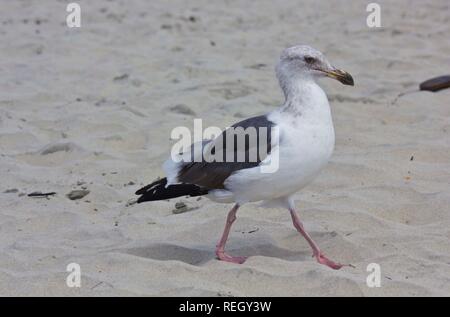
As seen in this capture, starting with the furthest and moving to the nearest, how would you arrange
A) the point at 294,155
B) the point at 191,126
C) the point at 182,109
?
the point at 182,109, the point at 191,126, the point at 294,155

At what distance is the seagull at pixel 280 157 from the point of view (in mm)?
3820

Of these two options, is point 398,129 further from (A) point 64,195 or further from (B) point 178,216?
(A) point 64,195

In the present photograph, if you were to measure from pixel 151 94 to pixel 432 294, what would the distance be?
387 centimetres

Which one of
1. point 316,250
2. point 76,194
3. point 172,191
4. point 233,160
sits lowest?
point 76,194

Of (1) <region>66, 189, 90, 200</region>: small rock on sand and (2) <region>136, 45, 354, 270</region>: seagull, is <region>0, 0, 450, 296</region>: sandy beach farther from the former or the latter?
(2) <region>136, 45, 354, 270</region>: seagull

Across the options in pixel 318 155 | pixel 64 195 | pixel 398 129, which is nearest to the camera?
pixel 318 155

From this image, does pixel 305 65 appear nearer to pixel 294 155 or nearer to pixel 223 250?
pixel 294 155

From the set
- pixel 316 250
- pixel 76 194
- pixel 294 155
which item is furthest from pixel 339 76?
pixel 76 194

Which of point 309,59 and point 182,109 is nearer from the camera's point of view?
point 309,59

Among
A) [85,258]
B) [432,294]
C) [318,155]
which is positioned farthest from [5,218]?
[432,294]

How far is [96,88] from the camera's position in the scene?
709 cm

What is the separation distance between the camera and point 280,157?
380 centimetres

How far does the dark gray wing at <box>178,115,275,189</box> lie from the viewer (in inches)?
153

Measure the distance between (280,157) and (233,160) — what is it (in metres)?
0.30
